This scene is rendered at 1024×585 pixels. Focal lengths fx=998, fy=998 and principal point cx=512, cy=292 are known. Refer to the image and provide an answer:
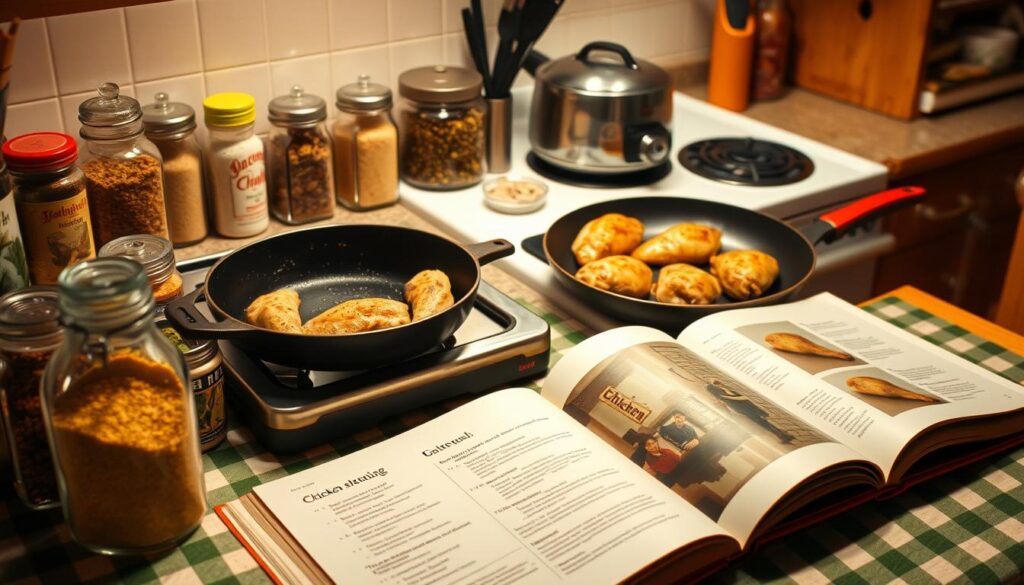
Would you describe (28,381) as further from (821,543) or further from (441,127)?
(441,127)

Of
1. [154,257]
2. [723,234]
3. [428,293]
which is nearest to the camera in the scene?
[154,257]

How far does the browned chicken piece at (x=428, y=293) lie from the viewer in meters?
1.12

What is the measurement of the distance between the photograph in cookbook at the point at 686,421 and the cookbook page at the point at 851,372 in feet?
0.20

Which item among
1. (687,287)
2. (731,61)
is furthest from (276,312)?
(731,61)

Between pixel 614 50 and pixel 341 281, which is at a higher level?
pixel 614 50

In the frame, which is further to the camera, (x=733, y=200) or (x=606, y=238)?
(x=733, y=200)

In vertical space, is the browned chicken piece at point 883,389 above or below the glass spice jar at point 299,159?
below

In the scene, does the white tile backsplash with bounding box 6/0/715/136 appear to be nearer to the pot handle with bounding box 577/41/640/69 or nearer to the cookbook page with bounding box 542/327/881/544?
the pot handle with bounding box 577/41/640/69

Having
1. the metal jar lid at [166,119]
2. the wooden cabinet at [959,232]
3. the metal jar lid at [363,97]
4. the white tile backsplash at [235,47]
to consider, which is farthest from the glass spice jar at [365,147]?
the wooden cabinet at [959,232]

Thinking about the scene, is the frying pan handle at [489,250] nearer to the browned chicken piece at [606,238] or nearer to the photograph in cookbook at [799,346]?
the browned chicken piece at [606,238]

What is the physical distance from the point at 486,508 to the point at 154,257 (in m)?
0.45

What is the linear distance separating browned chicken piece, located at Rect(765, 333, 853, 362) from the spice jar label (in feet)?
2.71

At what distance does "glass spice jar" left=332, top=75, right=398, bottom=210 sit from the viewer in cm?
153

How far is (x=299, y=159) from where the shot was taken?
1494 mm
